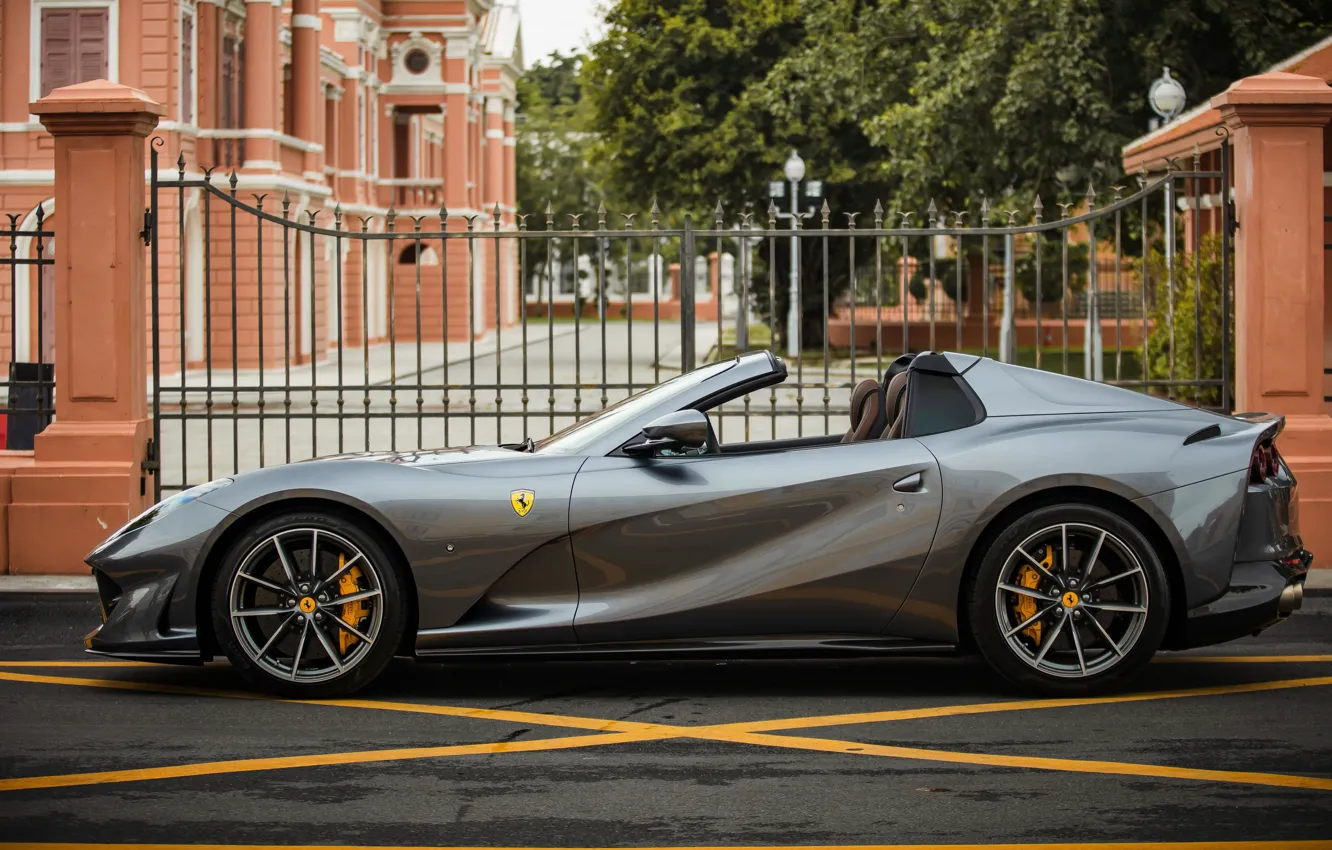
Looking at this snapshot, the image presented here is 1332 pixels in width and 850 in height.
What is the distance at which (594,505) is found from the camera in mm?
6766

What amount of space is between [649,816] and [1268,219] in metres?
6.57

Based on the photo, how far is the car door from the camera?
676 cm

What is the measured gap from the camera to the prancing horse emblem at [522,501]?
6.77 m

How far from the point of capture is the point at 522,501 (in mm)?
6785

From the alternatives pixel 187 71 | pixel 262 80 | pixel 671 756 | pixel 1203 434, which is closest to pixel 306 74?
pixel 262 80

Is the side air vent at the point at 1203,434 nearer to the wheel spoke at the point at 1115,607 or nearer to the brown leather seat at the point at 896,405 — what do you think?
the wheel spoke at the point at 1115,607

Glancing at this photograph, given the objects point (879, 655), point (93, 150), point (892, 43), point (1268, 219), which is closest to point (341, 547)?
point (879, 655)

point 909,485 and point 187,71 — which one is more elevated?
point 187,71

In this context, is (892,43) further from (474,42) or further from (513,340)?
(474,42)

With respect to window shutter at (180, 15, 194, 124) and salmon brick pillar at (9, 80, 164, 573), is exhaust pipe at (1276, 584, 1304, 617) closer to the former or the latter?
salmon brick pillar at (9, 80, 164, 573)

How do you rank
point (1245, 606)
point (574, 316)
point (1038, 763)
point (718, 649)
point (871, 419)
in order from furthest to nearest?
point (574, 316)
point (871, 419)
point (1245, 606)
point (718, 649)
point (1038, 763)

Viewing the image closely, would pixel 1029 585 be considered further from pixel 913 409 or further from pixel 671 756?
pixel 671 756

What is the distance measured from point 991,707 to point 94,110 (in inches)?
249

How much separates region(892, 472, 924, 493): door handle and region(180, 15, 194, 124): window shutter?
29040 mm
